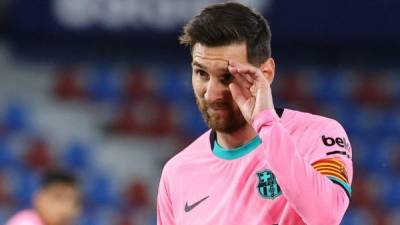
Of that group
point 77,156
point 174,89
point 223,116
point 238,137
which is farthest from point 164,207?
point 174,89

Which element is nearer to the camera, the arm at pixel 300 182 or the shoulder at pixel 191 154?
the arm at pixel 300 182

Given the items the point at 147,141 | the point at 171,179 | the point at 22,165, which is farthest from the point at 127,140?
the point at 171,179

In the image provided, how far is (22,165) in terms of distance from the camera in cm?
1095

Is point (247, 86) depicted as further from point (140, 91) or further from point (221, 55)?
point (140, 91)

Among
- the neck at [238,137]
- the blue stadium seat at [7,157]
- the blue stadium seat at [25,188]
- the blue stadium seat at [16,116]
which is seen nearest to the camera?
the neck at [238,137]

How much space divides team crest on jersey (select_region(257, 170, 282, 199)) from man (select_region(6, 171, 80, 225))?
3.11 m

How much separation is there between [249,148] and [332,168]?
1.01 feet

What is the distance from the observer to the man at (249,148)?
2576 mm

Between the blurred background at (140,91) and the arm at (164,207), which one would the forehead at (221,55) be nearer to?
the arm at (164,207)

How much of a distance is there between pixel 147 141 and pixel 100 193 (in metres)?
0.95

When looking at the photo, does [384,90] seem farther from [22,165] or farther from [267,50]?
[267,50]

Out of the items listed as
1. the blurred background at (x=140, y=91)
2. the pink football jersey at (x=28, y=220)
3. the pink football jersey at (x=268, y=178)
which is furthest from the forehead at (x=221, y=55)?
the blurred background at (x=140, y=91)

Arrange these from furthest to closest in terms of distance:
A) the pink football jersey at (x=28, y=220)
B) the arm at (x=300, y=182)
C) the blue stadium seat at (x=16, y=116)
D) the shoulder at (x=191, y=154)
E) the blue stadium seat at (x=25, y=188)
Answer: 1. the blue stadium seat at (x=16, y=116)
2. the blue stadium seat at (x=25, y=188)
3. the pink football jersey at (x=28, y=220)
4. the shoulder at (x=191, y=154)
5. the arm at (x=300, y=182)

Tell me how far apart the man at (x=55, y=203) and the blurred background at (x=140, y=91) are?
13.5 feet
